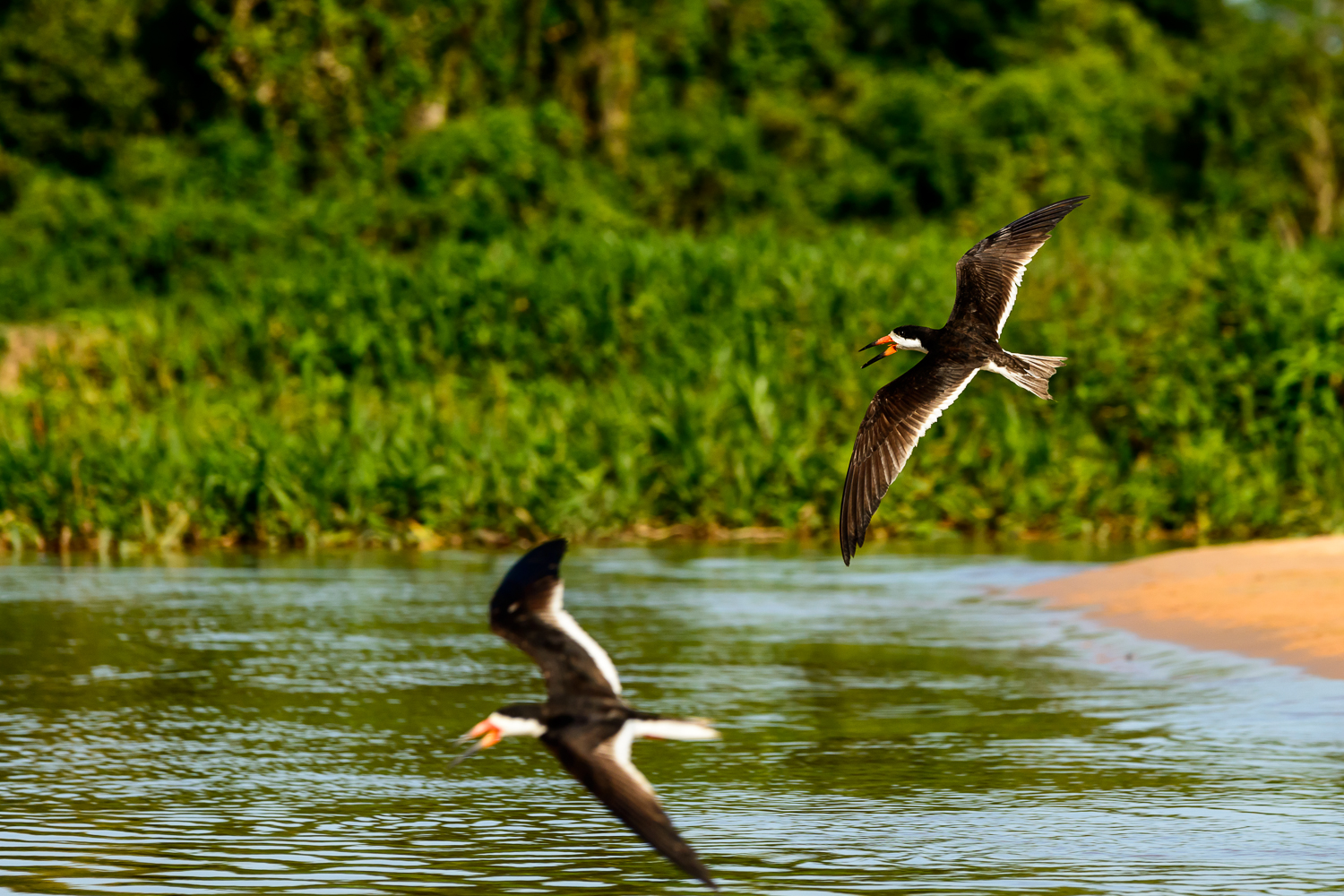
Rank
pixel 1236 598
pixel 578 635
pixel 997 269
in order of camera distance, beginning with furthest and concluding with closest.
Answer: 1. pixel 1236 598
2. pixel 997 269
3. pixel 578 635

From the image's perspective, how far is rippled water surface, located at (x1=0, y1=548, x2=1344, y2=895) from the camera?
6930 millimetres

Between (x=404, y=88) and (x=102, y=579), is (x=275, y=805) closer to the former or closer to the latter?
(x=102, y=579)

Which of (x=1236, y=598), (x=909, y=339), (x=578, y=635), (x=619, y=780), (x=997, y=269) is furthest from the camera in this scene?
(x=1236, y=598)

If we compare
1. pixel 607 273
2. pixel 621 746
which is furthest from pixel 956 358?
pixel 607 273

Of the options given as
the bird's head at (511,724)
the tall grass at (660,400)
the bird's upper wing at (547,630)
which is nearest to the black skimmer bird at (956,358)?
the bird's upper wing at (547,630)

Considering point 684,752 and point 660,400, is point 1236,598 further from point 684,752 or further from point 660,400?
point 660,400

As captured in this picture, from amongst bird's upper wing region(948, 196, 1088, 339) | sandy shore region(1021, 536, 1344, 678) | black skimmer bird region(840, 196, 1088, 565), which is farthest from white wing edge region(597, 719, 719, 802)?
sandy shore region(1021, 536, 1344, 678)

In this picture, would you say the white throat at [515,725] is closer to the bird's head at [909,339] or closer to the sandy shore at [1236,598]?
the bird's head at [909,339]

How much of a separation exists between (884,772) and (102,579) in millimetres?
8538

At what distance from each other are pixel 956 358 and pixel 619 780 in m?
4.49

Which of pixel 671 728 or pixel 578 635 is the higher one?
pixel 578 635

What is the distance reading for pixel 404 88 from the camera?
34.2m

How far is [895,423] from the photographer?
30.9 ft

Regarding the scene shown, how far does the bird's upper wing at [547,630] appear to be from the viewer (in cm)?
594
